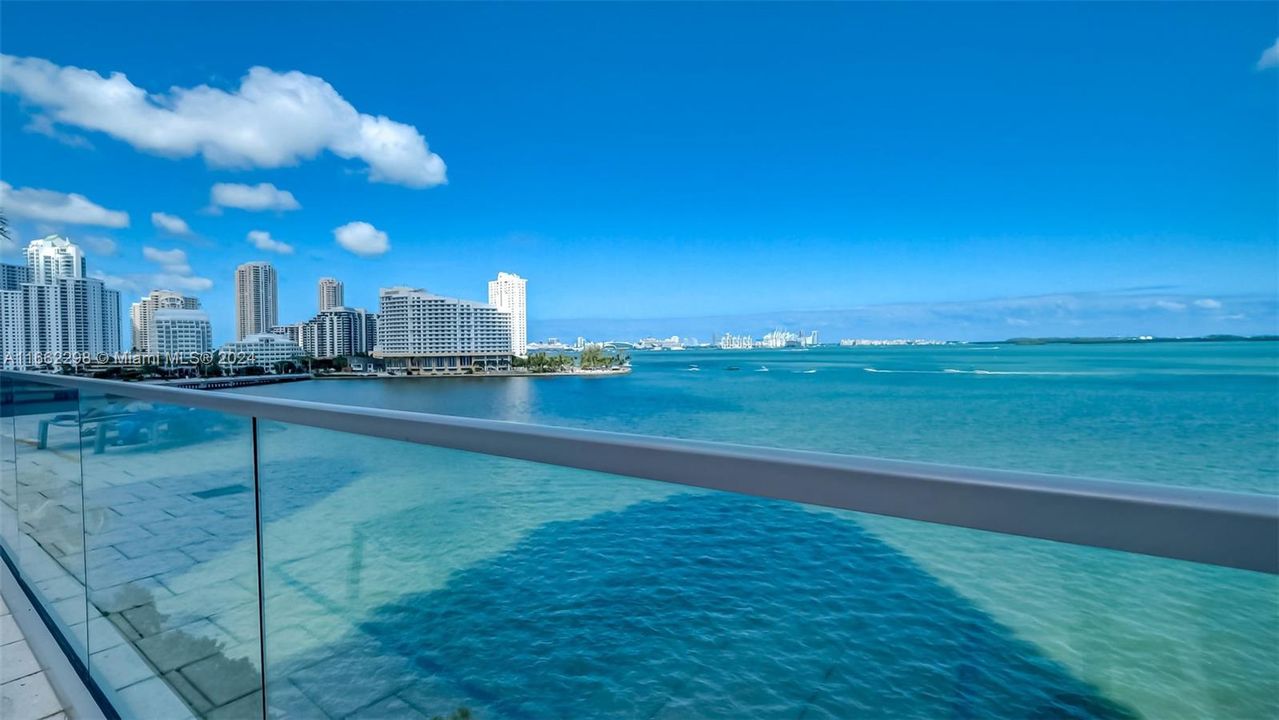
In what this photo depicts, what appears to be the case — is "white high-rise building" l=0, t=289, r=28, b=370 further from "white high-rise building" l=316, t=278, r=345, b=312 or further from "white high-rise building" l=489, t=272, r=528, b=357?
"white high-rise building" l=316, t=278, r=345, b=312

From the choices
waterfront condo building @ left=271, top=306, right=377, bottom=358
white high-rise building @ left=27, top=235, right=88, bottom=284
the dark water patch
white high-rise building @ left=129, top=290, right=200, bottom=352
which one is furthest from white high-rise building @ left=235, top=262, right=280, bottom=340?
the dark water patch

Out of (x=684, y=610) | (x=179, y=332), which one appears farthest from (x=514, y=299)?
(x=684, y=610)

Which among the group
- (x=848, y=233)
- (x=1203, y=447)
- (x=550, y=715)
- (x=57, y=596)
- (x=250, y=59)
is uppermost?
(x=250, y=59)

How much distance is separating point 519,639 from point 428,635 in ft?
0.65

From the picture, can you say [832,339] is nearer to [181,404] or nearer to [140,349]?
[140,349]

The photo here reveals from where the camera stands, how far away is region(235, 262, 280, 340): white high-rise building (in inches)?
2847

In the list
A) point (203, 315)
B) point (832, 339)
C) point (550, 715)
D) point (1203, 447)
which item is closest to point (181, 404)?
point (550, 715)

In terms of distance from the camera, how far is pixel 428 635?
1.21m

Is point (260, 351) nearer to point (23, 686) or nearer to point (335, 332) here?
point (335, 332)

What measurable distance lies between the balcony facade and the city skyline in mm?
22599

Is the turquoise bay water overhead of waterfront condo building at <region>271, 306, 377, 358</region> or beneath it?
beneath

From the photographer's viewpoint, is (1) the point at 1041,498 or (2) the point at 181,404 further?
(2) the point at 181,404

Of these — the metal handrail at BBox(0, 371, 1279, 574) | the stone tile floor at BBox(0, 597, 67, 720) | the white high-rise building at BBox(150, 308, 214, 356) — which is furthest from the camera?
the white high-rise building at BBox(150, 308, 214, 356)

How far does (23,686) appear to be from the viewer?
1.81 metres
